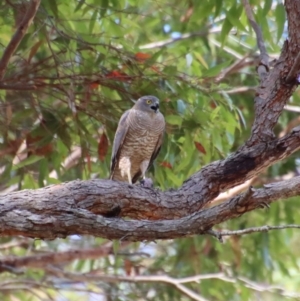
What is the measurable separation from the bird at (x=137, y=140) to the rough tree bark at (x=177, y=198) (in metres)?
1.22

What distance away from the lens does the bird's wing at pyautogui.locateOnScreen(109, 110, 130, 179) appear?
5077 millimetres

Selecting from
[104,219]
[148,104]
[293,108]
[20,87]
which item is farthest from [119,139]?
[293,108]

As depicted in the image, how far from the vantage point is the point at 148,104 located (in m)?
4.96

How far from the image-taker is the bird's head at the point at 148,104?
4.89m

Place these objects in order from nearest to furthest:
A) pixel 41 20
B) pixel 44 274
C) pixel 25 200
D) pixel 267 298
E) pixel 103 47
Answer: pixel 25 200 → pixel 41 20 → pixel 103 47 → pixel 267 298 → pixel 44 274

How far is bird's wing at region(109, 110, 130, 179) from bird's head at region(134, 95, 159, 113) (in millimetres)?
144

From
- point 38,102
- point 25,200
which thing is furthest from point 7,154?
point 25,200

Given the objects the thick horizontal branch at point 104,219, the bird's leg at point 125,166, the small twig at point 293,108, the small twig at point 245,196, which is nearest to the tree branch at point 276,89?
the thick horizontal branch at point 104,219

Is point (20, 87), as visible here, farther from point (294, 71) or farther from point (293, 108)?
point (293, 108)

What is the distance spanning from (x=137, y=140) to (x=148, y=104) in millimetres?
536

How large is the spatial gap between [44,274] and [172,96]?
333 cm

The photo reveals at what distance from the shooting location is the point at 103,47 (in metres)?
4.85

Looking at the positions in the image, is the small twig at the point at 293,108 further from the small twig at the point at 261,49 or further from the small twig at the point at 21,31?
the small twig at the point at 21,31

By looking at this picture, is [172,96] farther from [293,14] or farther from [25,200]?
[25,200]
